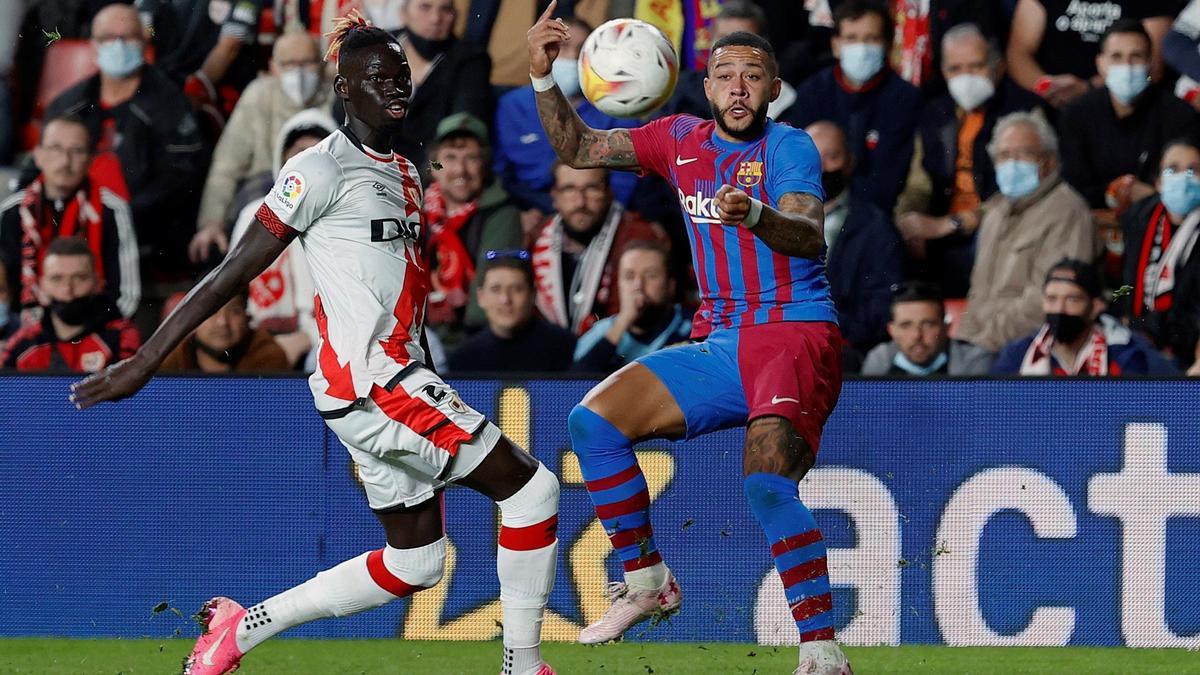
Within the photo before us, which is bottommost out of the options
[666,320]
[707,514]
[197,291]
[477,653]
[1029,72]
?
[477,653]

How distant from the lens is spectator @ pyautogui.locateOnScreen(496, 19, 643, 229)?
347 inches

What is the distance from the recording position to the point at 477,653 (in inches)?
278

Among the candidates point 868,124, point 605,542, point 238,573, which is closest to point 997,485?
point 605,542

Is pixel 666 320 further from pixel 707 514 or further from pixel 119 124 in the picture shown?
pixel 119 124

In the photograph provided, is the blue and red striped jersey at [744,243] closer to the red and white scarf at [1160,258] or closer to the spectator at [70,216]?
the red and white scarf at [1160,258]

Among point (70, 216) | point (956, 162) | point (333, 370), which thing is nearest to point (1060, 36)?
point (956, 162)

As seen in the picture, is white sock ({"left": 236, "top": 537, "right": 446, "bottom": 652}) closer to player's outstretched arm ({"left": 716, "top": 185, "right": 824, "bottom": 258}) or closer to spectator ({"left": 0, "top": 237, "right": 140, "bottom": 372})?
player's outstretched arm ({"left": 716, "top": 185, "right": 824, "bottom": 258})

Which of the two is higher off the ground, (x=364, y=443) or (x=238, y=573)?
(x=364, y=443)

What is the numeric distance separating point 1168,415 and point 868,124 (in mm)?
2336

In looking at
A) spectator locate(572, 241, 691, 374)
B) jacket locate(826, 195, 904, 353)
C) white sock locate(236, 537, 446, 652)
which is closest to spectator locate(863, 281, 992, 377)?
jacket locate(826, 195, 904, 353)

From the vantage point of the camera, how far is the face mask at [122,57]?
29.6 ft

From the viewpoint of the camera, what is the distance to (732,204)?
4.97 metres

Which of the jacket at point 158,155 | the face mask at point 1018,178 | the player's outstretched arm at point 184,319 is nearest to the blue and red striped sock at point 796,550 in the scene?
the player's outstretched arm at point 184,319

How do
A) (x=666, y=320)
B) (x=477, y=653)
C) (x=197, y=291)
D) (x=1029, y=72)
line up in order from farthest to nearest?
(x=1029, y=72) → (x=666, y=320) → (x=477, y=653) → (x=197, y=291)
